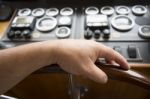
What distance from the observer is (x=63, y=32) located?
942 millimetres

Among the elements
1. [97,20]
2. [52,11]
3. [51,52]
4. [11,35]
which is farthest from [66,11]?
[51,52]

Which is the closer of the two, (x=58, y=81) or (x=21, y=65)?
(x=21, y=65)

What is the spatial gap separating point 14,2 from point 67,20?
33cm

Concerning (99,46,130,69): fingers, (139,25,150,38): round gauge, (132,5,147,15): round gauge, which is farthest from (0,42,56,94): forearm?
(132,5,147,15): round gauge

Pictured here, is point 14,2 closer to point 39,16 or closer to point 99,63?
point 39,16

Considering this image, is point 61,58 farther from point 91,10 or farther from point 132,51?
point 91,10

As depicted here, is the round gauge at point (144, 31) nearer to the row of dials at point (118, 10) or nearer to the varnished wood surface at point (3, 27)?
the row of dials at point (118, 10)

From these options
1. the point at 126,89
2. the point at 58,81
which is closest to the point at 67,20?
the point at 58,81

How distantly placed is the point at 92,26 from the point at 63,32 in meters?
0.12

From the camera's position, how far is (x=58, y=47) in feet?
1.83

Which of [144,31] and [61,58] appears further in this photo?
[144,31]

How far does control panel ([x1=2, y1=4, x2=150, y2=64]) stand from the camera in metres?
0.89

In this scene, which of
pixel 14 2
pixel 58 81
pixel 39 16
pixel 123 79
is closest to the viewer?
pixel 123 79

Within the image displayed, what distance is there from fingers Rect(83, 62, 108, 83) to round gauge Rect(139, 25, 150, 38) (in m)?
0.43
